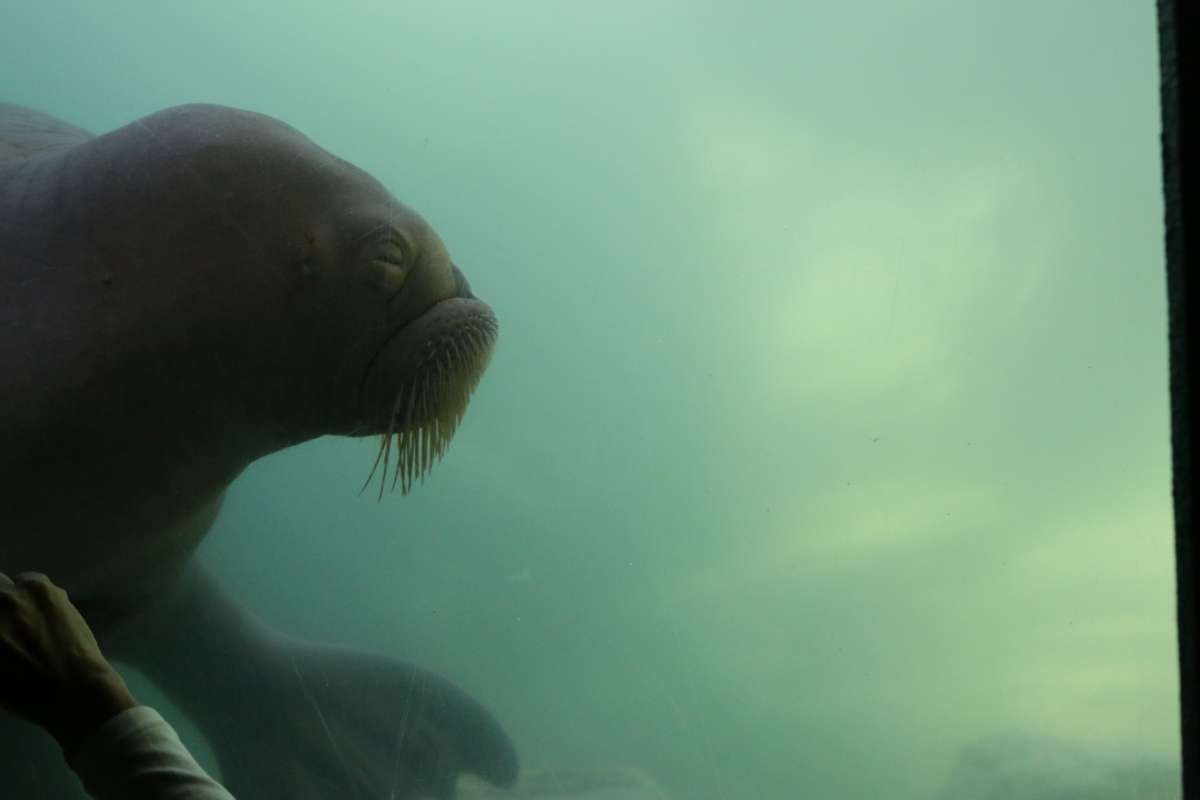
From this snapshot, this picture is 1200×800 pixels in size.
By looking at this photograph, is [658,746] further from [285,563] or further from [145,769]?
[145,769]

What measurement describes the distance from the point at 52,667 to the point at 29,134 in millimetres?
1761

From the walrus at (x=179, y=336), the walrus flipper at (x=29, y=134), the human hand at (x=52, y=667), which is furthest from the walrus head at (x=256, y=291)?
the human hand at (x=52, y=667)

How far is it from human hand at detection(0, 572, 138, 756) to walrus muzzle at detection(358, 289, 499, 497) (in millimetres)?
1000

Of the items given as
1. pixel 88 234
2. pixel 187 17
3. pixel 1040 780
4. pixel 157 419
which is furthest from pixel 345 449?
pixel 1040 780

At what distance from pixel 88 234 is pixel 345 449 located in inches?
33.0

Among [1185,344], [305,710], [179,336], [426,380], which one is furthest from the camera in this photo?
[305,710]

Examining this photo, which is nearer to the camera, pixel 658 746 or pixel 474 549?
pixel 658 746

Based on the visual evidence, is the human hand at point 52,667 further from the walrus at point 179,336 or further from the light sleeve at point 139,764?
the walrus at point 179,336

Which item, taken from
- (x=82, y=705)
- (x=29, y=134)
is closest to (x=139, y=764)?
(x=82, y=705)

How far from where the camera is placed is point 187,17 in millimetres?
2369

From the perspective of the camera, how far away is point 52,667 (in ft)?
2.00

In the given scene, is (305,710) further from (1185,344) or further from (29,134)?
(1185,344)

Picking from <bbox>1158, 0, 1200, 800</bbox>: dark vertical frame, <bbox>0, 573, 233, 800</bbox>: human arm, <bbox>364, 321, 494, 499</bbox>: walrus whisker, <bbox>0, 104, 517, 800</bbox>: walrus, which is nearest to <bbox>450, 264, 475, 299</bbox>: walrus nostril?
<bbox>0, 104, 517, 800</bbox>: walrus

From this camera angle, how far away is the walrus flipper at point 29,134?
5.64 ft
